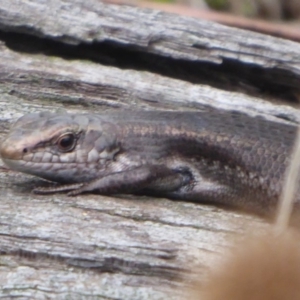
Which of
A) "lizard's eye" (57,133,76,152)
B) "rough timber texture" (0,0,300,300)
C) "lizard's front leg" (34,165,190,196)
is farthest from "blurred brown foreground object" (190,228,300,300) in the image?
"lizard's eye" (57,133,76,152)

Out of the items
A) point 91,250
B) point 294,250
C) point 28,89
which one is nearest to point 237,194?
point 91,250

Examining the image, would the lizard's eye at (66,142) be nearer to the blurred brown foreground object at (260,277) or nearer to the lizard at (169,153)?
the lizard at (169,153)

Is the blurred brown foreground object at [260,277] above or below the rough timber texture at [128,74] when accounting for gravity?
below

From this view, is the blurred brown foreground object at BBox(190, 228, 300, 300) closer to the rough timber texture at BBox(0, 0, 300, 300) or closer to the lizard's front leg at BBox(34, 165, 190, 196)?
the rough timber texture at BBox(0, 0, 300, 300)

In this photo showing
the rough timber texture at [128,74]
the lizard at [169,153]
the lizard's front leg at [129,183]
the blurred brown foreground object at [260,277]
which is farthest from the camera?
the lizard at [169,153]

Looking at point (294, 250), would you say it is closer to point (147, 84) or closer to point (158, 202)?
point (158, 202)

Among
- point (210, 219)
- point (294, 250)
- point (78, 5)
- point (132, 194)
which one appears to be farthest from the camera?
point (78, 5)

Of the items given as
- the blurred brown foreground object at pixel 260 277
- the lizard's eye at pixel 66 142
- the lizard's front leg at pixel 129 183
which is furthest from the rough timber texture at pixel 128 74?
the blurred brown foreground object at pixel 260 277

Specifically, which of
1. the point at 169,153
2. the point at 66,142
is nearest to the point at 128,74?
the point at 169,153
